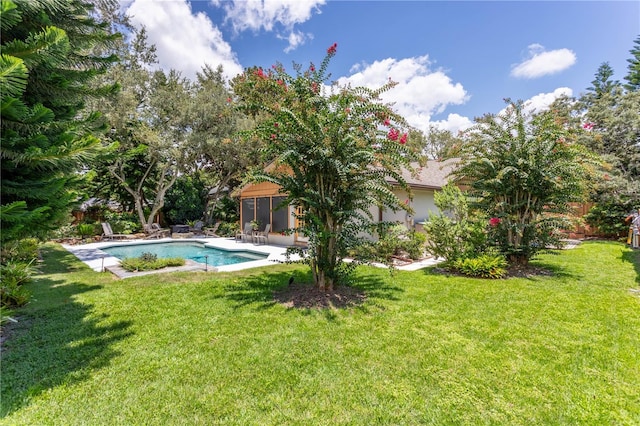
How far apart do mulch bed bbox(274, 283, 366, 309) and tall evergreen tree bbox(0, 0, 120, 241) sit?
3.70m

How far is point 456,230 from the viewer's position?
798 centimetres

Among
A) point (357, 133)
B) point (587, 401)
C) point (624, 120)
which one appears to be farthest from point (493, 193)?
point (624, 120)

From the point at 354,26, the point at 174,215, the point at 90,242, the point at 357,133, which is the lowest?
the point at 90,242

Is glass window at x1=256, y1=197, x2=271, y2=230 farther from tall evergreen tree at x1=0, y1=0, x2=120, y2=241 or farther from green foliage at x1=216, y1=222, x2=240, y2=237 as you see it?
tall evergreen tree at x1=0, y1=0, x2=120, y2=241

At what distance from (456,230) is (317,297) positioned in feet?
14.9

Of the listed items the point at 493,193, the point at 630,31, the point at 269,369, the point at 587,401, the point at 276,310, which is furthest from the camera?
the point at 630,31

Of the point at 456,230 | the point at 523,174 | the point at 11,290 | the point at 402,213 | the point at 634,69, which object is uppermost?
the point at 634,69

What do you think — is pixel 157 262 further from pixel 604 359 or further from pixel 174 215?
pixel 174 215

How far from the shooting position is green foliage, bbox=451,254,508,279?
739cm

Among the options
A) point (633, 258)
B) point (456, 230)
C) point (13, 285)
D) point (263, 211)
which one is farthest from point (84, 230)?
point (633, 258)

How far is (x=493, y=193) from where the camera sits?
8.31 m

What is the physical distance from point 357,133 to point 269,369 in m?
4.27

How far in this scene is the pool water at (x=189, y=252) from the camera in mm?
12375

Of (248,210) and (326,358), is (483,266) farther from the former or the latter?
(248,210)
